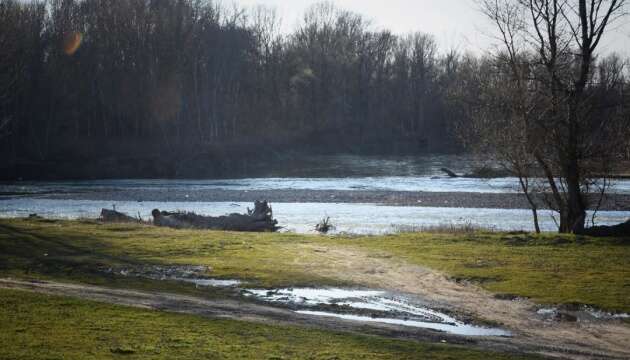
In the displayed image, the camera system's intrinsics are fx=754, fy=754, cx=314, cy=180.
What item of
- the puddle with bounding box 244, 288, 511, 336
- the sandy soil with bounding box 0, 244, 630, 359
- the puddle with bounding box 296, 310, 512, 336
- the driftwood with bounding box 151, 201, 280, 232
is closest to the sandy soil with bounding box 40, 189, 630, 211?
A: the driftwood with bounding box 151, 201, 280, 232

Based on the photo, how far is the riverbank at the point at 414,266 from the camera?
43.7 feet

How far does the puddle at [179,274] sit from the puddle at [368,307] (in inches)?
46.0

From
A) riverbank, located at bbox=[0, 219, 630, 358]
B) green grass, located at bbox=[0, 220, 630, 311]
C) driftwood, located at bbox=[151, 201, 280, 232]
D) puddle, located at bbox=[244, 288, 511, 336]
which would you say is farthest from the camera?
driftwood, located at bbox=[151, 201, 280, 232]

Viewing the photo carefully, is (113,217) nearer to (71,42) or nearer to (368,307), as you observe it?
(368,307)

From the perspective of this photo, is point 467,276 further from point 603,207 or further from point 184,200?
point 184,200

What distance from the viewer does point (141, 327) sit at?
1126cm

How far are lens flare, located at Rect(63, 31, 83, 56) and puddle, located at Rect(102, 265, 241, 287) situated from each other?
252ft

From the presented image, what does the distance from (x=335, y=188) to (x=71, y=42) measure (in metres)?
45.0

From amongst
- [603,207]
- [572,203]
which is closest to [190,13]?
[603,207]

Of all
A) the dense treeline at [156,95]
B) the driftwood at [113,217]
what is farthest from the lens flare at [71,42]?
the driftwood at [113,217]

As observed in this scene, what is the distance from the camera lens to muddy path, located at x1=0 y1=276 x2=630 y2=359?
1108 cm

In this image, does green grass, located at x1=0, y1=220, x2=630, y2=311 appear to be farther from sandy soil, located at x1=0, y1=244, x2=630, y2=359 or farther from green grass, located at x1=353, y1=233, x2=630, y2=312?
sandy soil, located at x1=0, y1=244, x2=630, y2=359

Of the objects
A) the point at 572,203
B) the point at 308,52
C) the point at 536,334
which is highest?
the point at 308,52

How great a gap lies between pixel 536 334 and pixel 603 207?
3547cm
